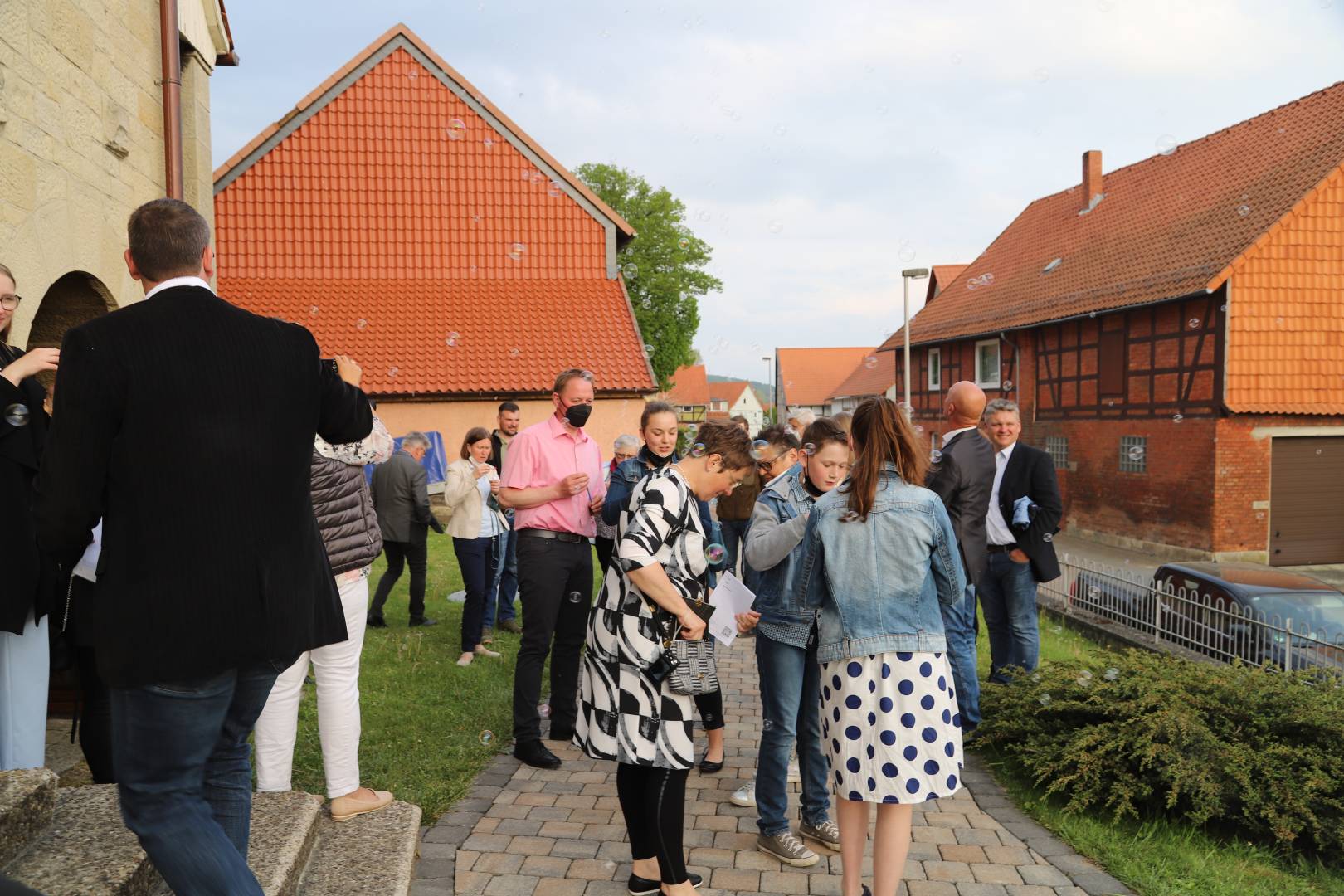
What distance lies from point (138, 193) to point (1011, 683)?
22.5 feet

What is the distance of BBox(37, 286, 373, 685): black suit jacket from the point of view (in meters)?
2.01

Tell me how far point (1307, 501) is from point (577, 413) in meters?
19.1

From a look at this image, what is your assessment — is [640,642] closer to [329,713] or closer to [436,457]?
[329,713]

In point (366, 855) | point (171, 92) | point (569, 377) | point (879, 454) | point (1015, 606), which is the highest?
point (171, 92)

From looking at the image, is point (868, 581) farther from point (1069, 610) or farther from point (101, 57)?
point (1069, 610)

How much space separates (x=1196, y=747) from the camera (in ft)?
14.4

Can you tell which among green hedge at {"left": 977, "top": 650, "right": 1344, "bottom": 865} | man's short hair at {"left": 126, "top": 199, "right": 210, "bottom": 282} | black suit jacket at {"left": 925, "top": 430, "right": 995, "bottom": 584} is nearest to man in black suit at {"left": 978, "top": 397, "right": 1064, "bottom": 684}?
black suit jacket at {"left": 925, "top": 430, "right": 995, "bottom": 584}

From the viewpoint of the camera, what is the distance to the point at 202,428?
6.83ft

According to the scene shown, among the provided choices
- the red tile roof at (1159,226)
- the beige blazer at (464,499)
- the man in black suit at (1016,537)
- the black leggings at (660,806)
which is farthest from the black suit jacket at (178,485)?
the red tile roof at (1159,226)

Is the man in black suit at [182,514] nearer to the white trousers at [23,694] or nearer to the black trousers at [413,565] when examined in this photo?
the white trousers at [23,694]

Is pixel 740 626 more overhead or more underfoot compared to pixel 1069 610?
more overhead

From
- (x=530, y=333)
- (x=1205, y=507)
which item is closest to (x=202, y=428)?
(x=530, y=333)

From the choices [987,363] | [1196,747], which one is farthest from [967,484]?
[987,363]

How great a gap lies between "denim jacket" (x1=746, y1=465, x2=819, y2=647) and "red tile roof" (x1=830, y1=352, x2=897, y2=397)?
46.5 metres
